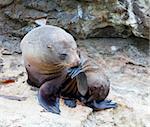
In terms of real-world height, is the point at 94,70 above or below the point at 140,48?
above

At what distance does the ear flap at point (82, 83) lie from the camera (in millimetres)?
2617

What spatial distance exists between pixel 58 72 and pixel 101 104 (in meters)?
0.35

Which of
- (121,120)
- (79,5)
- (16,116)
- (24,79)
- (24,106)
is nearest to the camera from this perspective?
(16,116)

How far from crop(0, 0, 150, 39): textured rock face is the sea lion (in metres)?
0.76

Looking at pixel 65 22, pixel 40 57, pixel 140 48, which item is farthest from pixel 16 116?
pixel 140 48

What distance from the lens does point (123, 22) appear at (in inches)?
135

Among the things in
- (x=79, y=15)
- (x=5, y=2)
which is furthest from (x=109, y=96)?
(x=5, y=2)

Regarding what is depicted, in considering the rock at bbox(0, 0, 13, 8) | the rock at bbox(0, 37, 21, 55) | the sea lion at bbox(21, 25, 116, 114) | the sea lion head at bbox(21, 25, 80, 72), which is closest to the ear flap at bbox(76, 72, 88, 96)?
the sea lion at bbox(21, 25, 116, 114)

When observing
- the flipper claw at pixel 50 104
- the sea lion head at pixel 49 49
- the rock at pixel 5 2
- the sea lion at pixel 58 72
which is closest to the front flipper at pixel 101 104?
the sea lion at pixel 58 72

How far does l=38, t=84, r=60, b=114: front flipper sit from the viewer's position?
2535 millimetres

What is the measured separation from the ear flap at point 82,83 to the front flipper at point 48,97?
15 cm

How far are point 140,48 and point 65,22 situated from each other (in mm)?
670

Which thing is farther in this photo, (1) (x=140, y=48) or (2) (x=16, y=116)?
(1) (x=140, y=48)

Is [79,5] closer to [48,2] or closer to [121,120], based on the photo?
[48,2]
